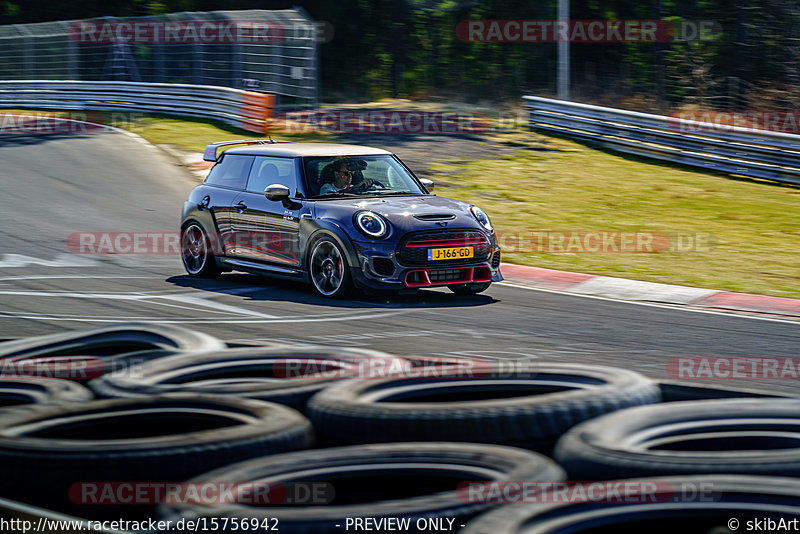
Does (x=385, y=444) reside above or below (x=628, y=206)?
above

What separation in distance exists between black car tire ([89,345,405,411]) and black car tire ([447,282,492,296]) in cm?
454

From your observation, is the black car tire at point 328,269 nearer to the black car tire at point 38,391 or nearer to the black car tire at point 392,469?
the black car tire at point 38,391

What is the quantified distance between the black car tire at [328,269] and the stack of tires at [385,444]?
391cm

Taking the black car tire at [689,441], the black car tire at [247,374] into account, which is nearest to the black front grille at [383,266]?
the black car tire at [247,374]

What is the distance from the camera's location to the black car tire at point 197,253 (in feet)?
39.5

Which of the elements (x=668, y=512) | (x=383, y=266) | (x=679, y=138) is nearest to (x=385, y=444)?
(x=668, y=512)

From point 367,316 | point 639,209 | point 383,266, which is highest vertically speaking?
point 383,266

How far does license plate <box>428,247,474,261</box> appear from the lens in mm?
10211

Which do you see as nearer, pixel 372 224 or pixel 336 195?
pixel 372 224

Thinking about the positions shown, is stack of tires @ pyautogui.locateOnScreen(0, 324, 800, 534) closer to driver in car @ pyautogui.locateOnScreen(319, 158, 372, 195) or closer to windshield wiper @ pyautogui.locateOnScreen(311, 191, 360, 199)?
windshield wiper @ pyautogui.locateOnScreen(311, 191, 360, 199)

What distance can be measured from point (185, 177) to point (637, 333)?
13132mm

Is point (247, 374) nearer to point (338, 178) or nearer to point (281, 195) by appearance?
point (281, 195)

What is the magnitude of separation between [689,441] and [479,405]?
102 cm

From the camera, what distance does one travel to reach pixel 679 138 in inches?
864
